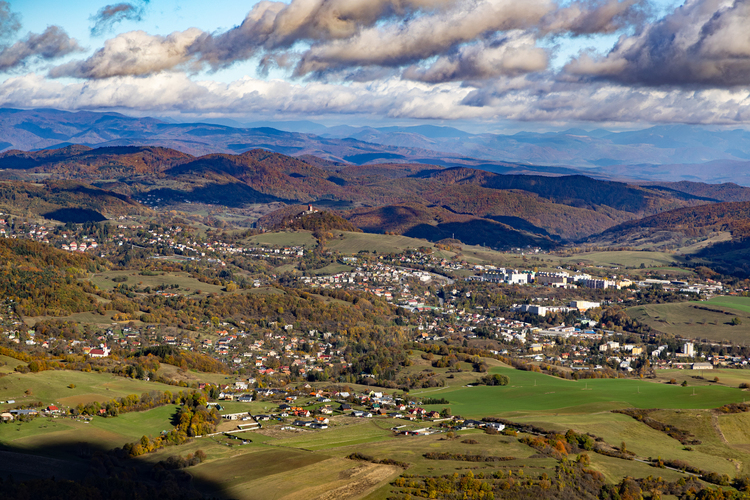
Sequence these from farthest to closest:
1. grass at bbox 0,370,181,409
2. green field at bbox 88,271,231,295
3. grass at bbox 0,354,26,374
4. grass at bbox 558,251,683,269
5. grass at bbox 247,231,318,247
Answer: grass at bbox 247,231,318,247
grass at bbox 558,251,683,269
green field at bbox 88,271,231,295
grass at bbox 0,354,26,374
grass at bbox 0,370,181,409

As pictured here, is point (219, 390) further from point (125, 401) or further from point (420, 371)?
point (420, 371)

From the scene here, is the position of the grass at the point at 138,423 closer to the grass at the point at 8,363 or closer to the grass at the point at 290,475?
the grass at the point at 290,475

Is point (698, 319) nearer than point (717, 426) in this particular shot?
No

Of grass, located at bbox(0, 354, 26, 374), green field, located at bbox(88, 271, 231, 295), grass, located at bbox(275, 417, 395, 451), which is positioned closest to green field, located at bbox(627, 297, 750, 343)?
green field, located at bbox(88, 271, 231, 295)

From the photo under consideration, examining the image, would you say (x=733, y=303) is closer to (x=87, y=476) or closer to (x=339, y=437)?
(x=339, y=437)

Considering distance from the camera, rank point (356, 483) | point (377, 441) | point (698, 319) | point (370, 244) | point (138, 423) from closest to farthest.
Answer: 1. point (356, 483)
2. point (377, 441)
3. point (138, 423)
4. point (698, 319)
5. point (370, 244)

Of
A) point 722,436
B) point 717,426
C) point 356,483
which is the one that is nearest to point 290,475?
point 356,483

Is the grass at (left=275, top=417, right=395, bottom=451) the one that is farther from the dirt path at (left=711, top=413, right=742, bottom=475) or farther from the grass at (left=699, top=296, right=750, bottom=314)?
the grass at (left=699, top=296, right=750, bottom=314)
